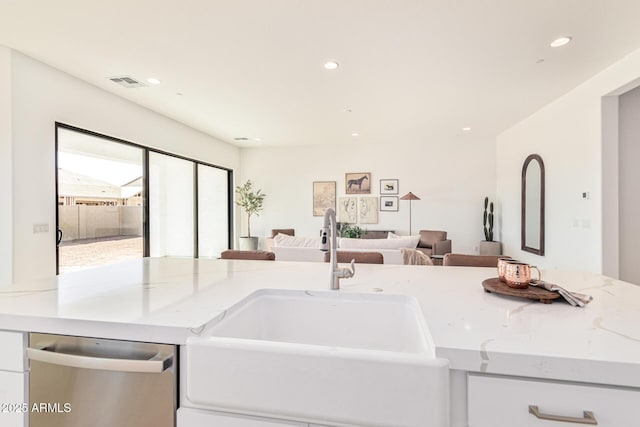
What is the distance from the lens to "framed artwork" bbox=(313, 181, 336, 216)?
7277mm

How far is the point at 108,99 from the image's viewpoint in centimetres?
397

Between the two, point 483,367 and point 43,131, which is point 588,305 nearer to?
point 483,367

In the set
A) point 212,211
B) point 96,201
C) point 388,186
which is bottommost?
point 212,211

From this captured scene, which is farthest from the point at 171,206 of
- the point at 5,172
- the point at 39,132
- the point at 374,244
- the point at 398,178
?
the point at 398,178

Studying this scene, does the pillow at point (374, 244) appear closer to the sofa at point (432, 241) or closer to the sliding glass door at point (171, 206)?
the sofa at point (432, 241)

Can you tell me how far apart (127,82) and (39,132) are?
3.41ft

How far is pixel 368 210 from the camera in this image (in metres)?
7.08

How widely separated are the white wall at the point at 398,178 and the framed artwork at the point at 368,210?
4.5 inches

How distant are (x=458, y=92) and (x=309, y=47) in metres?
2.15

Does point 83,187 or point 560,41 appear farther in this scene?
point 83,187

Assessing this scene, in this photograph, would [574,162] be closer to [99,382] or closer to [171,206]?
[99,382]

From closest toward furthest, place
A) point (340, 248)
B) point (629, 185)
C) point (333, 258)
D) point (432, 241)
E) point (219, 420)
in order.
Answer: point (219, 420) < point (333, 258) < point (629, 185) < point (340, 248) < point (432, 241)

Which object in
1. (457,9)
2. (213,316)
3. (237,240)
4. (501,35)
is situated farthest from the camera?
(237,240)

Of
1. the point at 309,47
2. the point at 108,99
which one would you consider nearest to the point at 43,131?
the point at 108,99
